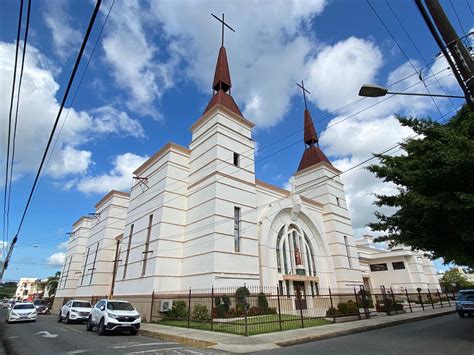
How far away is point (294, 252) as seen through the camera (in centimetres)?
2625

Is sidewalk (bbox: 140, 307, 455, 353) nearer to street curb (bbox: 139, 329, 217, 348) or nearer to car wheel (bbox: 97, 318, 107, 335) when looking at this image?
street curb (bbox: 139, 329, 217, 348)

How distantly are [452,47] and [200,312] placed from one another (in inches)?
667

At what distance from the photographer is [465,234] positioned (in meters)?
9.34

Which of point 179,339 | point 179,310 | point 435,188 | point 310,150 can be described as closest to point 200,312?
point 179,310

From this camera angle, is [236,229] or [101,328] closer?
[101,328]

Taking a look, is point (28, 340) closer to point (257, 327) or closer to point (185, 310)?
point (185, 310)

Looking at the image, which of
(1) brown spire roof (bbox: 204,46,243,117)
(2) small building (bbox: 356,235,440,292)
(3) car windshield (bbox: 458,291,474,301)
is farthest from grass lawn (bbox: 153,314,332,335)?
(2) small building (bbox: 356,235,440,292)

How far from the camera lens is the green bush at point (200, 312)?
16812 millimetres

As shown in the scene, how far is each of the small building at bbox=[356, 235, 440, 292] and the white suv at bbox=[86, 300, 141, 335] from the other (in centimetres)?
3612

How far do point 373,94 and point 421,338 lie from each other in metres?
9.90

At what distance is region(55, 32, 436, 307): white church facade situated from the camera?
20.8m

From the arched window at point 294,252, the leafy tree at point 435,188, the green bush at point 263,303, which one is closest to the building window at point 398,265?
the arched window at point 294,252

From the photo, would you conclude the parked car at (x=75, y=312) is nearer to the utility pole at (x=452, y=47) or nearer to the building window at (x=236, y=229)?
the building window at (x=236, y=229)

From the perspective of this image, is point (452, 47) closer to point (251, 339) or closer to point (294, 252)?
point (251, 339)
